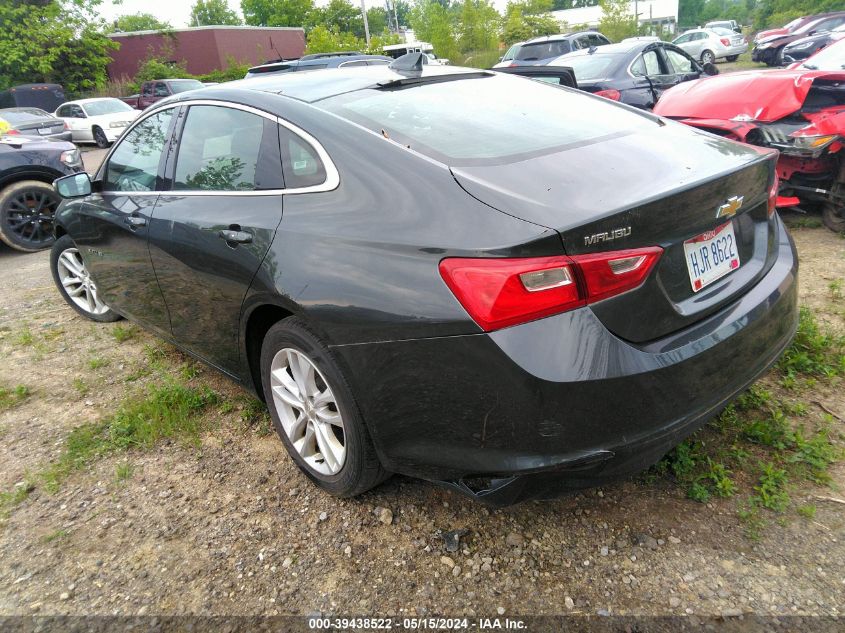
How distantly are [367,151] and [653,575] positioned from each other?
1.76 meters

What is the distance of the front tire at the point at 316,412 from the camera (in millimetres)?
2256

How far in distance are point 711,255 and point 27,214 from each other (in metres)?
7.43

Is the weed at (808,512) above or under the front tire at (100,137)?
under

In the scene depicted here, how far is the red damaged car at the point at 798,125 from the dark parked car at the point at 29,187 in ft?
22.3

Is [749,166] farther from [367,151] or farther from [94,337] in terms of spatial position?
[94,337]

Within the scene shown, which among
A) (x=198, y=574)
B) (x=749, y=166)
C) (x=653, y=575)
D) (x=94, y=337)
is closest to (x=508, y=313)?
(x=653, y=575)

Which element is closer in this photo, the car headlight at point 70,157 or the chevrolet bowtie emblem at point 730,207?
the chevrolet bowtie emblem at point 730,207

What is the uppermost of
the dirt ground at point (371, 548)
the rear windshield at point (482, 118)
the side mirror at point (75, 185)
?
the rear windshield at point (482, 118)

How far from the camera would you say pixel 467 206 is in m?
1.94

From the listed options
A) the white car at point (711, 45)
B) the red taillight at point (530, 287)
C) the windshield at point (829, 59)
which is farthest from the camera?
the white car at point (711, 45)

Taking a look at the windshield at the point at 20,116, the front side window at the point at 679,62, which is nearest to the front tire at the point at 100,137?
the windshield at the point at 20,116

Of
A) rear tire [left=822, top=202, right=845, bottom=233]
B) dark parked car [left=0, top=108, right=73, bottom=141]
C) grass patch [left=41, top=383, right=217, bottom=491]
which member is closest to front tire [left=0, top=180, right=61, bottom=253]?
grass patch [left=41, top=383, right=217, bottom=491]

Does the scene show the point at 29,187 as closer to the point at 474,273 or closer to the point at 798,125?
the point at 474,273

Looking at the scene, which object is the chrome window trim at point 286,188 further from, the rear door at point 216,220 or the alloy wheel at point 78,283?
the alloy wheel at point 78,283
